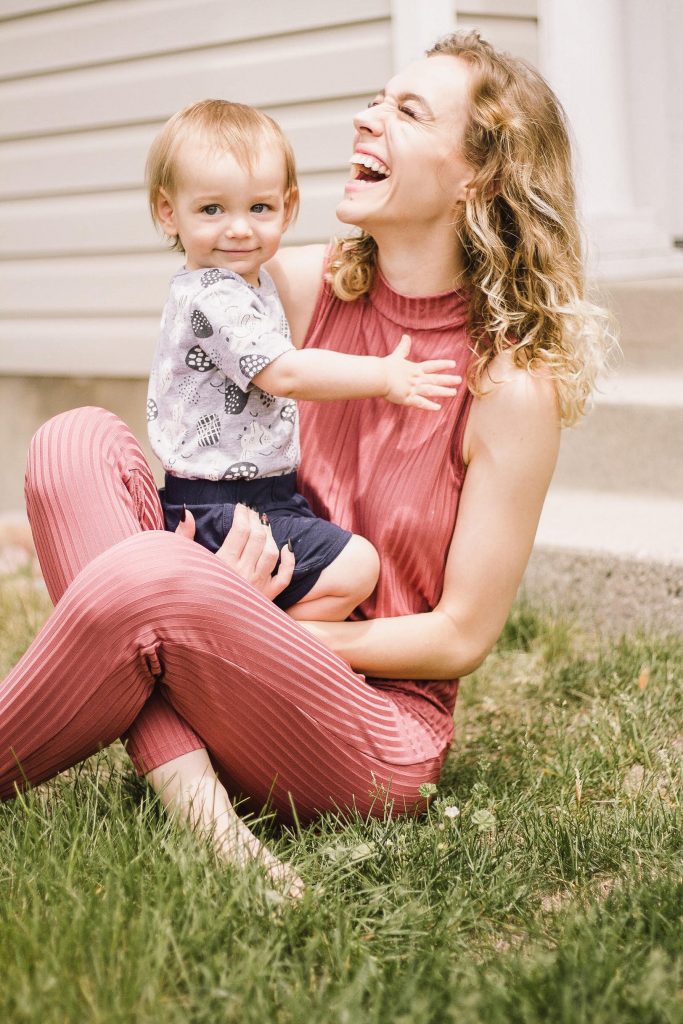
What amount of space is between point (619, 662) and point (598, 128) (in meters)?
2.17

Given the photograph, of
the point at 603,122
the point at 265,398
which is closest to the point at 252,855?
the point at 265,398

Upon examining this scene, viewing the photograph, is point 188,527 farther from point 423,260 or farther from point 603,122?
point 603,122

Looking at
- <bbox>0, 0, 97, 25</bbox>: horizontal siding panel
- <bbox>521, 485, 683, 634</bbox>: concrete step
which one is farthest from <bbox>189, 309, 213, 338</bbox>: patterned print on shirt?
<bbox>0, 0, 97, 25</bbox>: horizontal siding panel

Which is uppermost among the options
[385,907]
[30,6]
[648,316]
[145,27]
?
[30,6]

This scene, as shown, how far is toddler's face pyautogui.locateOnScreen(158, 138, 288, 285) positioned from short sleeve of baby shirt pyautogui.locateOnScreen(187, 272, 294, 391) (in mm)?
60

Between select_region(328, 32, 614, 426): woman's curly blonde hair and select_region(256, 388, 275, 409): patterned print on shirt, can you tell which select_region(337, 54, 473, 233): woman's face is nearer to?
select_region(328, 32, 614, 426): woman's curly blonde hair

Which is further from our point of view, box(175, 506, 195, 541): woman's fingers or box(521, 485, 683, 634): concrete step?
box(521, 485, 683, 634): concrete step

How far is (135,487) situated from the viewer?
227 centimetres

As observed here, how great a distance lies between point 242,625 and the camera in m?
1.99

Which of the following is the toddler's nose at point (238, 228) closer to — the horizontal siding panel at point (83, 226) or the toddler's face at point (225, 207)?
the toddler's face at point (225, 207)

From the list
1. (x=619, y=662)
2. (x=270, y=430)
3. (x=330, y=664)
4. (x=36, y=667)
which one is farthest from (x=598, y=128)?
(x=36, y=667)

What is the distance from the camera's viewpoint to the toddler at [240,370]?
7.13 ft

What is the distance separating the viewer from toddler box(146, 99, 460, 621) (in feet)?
7.13

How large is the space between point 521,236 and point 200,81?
2.56 m
